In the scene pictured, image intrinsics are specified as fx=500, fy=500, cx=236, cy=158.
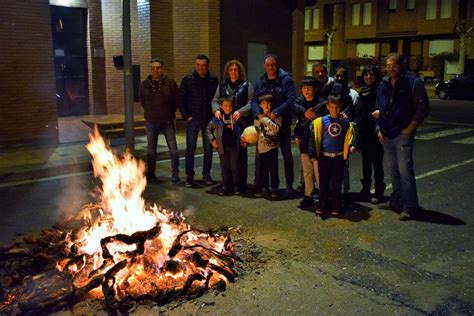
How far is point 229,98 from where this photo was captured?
24.6 ft

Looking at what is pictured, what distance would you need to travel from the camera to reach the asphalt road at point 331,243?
13.6 ft

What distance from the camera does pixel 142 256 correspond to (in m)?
4.40

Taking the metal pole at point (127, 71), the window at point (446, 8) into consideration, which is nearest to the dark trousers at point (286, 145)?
the metal pole at point (127, 71)

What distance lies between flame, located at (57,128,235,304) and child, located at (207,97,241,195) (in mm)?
2378

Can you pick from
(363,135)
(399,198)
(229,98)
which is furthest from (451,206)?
(229,98)

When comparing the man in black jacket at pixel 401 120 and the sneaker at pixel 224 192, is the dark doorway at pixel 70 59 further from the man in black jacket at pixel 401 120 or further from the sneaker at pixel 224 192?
the man in black jacket at pixel 401 120

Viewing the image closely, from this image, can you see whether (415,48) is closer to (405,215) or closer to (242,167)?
(242,167)

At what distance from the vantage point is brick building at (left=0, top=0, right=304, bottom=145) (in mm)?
11352

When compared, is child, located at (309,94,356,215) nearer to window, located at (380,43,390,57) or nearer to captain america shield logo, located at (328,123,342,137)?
captain america shield logo, located at (328,123,342,137)

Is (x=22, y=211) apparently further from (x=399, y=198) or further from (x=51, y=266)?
(x=399, y=198)

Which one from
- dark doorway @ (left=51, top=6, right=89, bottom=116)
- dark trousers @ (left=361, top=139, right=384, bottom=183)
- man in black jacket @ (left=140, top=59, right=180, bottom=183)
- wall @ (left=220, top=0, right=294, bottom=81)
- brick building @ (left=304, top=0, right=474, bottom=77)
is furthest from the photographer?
brick building @ (left=304, top=0, right=474, bottom=77)

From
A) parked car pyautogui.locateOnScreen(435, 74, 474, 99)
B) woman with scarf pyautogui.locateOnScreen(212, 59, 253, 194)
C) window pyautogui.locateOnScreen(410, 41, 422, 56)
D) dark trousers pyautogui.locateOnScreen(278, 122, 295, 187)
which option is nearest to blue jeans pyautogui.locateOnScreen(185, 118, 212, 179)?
woman with scarf pyautogui.locateOnScreen(212, 59, 253, 194)

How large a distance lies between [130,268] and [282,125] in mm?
3704

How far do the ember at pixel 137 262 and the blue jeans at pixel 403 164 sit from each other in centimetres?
257
